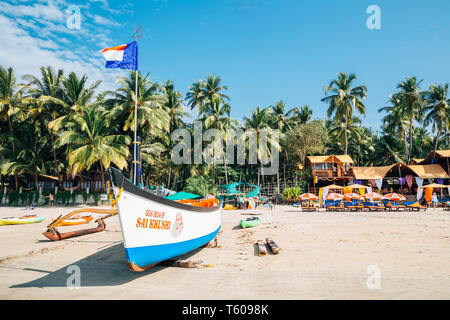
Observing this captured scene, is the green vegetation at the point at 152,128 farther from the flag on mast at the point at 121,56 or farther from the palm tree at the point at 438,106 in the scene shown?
the flag on mast at the point at 121,56

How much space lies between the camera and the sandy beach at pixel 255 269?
18.7 ft

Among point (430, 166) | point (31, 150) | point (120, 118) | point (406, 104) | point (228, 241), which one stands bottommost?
point (228, 241)

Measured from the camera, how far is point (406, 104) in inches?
1371

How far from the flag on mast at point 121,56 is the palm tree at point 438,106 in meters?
36.9

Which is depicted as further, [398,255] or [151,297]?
[398,255]

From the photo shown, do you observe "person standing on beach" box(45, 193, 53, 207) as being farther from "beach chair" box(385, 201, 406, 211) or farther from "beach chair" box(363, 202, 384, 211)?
"beach chair" box(385, 201, 406, 211)

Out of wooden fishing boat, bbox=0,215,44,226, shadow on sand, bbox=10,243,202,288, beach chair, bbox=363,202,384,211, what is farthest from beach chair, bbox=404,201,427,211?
wooden fishing boat, bbox=0,215,44,226

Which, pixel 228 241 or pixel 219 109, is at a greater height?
pixel 219 109

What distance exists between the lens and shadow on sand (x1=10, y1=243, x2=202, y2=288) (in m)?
6.53

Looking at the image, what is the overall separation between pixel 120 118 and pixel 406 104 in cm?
3639

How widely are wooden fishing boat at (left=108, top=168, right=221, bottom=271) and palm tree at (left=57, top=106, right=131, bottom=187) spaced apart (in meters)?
20.3

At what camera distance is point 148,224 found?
21.5ft
